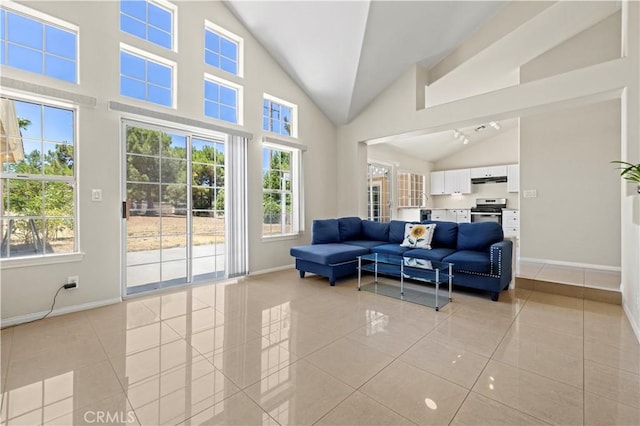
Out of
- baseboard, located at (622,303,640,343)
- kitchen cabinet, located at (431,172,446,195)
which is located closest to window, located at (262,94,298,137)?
baseboard, located at (622,303,640,343)

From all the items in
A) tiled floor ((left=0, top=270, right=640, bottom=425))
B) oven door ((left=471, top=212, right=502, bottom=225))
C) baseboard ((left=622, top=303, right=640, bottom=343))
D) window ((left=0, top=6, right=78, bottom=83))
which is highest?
window ((left=0, top=6, right=78, bottom=83))

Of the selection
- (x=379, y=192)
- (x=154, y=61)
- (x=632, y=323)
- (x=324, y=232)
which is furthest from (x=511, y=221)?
(x=154, y=61)

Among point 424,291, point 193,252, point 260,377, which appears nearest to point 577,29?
point 424,291

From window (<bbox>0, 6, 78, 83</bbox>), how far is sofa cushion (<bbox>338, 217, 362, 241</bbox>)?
4.14 m

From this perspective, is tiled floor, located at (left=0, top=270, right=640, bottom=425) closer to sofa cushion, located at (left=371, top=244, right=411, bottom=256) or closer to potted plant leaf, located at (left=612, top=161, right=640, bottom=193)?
sofa cushion, located at (left=371, top=244, right=411, bottom=256)

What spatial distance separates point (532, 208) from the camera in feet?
16.7

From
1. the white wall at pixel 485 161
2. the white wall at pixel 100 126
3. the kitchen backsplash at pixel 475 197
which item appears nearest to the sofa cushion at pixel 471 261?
the white wall at pixel 100 126

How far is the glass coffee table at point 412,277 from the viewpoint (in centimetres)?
346

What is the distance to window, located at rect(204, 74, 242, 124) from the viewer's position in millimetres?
4355

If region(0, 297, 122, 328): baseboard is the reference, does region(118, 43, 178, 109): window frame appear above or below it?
above

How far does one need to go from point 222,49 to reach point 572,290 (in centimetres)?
594

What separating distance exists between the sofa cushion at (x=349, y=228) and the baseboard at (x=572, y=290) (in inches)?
102

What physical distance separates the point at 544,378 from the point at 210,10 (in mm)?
5577

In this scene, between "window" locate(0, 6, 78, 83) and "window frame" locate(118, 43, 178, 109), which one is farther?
"window frame" locate(118, 43, 178, 109)
